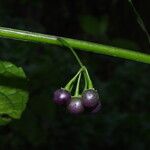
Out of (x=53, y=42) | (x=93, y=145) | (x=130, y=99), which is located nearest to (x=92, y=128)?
(x=93, y=145)

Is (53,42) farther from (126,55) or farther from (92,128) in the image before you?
(92,128)

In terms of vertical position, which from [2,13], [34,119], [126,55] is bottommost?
[2,13]

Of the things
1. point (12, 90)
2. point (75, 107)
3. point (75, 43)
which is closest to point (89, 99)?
point (75, 107)

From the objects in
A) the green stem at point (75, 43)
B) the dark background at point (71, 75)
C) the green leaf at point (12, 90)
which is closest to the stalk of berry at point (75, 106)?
the green stem at point (75, 43)

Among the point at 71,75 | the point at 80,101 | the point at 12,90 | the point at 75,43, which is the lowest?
the point at 71,75

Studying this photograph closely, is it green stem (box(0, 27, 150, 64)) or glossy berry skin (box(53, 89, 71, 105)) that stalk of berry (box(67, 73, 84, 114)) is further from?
green stem (box(0, 27, 150, 64))

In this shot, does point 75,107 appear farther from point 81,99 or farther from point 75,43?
point 75,43

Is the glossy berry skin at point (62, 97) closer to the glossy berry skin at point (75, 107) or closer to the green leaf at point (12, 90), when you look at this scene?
the glossy berry skin at point (75, 107)

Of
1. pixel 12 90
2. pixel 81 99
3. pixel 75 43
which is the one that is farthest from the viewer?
pixel 12 90
